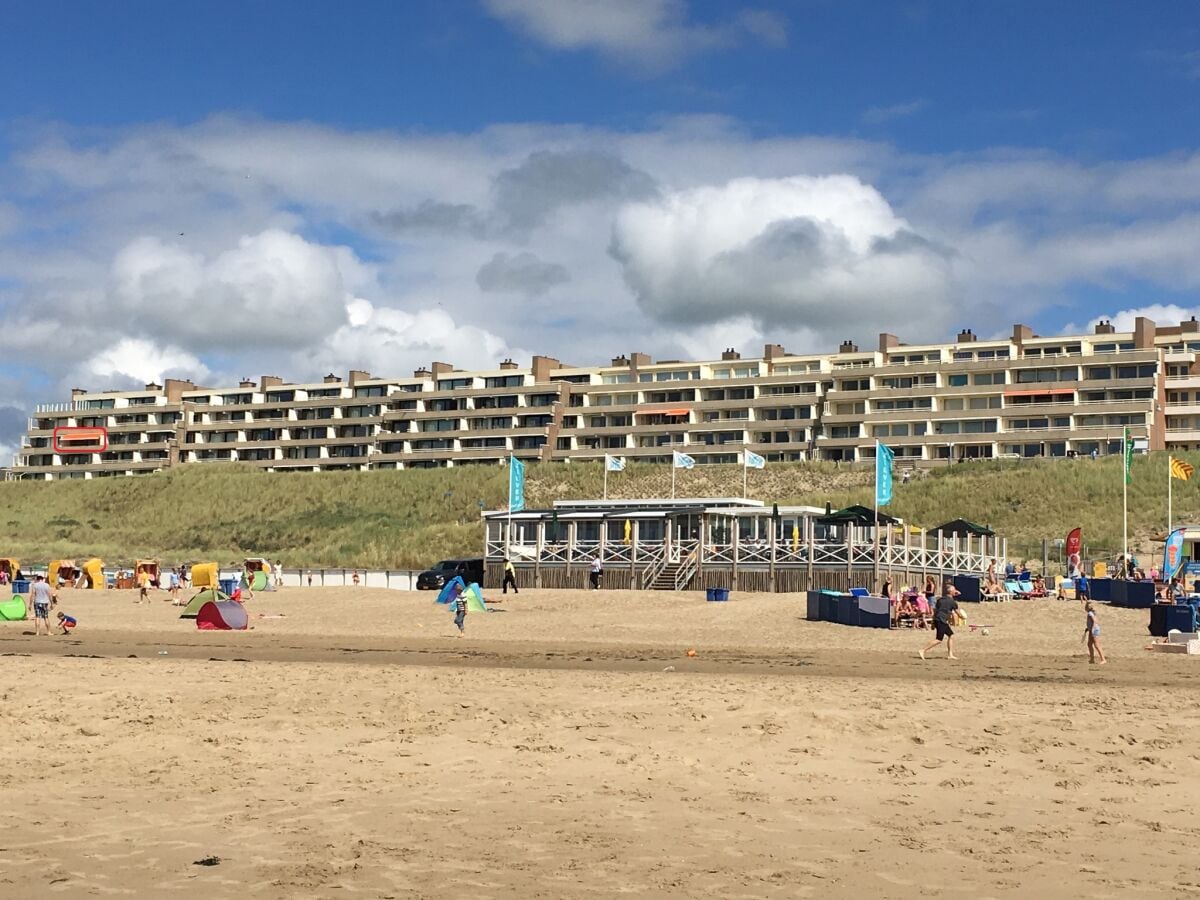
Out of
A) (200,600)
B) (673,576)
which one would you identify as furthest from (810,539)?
(200,600)

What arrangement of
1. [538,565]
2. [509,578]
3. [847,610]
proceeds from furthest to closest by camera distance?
[538,565] < [509,578] < [847,610]

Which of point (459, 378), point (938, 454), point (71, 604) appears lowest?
point (71, 604)

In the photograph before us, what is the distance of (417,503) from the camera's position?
359ft

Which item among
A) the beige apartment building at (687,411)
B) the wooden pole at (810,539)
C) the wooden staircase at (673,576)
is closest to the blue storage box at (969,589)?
the wooden pole at (810,539)

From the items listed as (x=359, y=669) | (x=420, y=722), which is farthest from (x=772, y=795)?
(x=359, y=669)

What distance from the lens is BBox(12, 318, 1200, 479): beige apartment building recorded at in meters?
104

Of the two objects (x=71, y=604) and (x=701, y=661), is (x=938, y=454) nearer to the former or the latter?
(x=71, y=604)

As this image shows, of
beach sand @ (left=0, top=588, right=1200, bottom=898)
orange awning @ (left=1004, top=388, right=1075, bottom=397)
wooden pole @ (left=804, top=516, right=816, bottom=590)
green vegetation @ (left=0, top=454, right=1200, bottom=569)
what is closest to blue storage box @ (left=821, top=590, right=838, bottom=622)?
wooden pole @ (left=804, top=516, right=816, bottom=590)

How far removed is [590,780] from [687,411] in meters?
109

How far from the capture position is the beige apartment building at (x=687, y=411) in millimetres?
104312

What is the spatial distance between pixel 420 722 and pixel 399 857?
566cm

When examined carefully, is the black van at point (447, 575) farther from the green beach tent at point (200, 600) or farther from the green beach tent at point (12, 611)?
the green beach tent at point (12, 611)

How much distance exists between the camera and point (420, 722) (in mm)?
15648

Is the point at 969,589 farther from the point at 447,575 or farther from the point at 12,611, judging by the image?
the point at 12,611
